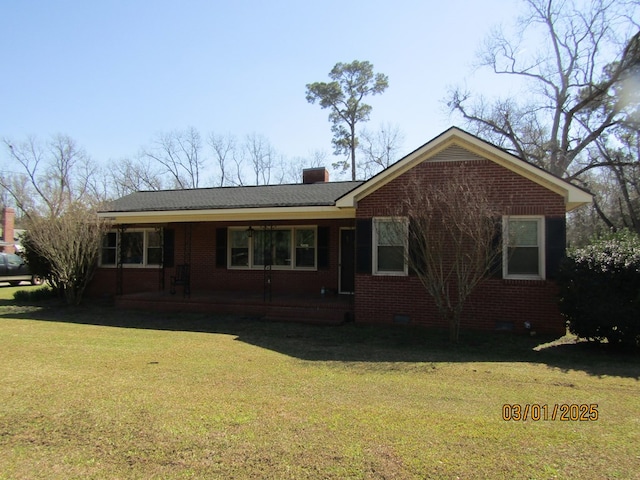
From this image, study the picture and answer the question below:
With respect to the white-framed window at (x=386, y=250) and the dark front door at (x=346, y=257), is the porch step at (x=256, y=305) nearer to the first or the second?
the dark front door at (x=346, y=257)

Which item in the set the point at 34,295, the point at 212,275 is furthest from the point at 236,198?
the point at 34,295

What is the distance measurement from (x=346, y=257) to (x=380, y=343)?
4.85m

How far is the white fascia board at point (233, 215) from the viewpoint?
37.4ft

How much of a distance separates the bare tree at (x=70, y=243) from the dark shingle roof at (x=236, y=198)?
0.76 metres

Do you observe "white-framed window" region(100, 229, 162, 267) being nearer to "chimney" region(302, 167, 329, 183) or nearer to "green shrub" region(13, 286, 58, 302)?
"green shrub" region(13, 286, 58, 302)

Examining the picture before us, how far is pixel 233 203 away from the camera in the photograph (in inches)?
498

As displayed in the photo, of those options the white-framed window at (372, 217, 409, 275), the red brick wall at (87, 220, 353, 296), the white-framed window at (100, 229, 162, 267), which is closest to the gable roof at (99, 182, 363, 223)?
the red brick wall at (87, 220, 353, 296)

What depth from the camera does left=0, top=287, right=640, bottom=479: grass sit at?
3346 millimetres

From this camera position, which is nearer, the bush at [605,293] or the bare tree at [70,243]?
the bush at [605,293]

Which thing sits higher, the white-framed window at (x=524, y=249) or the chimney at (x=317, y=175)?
the chimney at (x=317, y=175)

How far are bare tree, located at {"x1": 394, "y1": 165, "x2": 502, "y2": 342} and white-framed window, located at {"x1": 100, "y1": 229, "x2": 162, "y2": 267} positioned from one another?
9.08 metres

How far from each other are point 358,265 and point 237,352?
154 inches

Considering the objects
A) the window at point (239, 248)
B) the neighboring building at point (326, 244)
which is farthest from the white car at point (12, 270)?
the window at point (239, 248)

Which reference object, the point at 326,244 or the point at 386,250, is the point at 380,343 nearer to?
the point at 386,250
